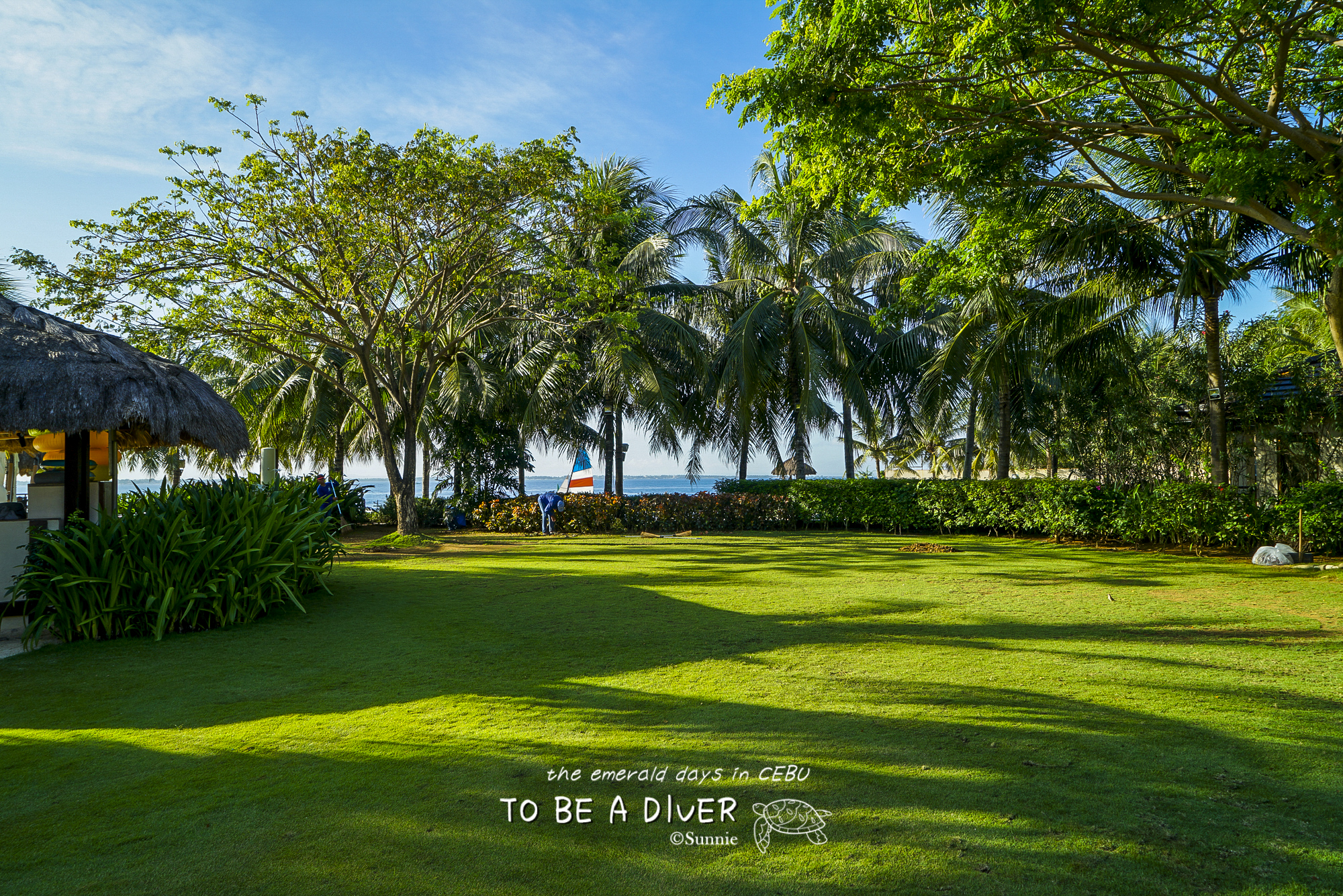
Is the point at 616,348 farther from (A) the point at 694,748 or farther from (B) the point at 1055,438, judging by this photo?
(A) the point at 694,748

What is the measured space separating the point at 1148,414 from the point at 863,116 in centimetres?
1404

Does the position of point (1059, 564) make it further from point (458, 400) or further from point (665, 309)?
point (458, 400)

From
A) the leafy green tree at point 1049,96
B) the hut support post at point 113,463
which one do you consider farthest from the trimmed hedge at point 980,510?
the hut support post at point 113,463

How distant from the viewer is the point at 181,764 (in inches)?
159

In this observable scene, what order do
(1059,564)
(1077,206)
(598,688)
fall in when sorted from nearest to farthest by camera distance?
(598,688) < (1059,564) < (1077,206)

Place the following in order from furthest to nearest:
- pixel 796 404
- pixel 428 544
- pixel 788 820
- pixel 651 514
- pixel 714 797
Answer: pixel 796 404
pixel 651 514
pixel 428 544
pixel 714 797
pixel 788 820

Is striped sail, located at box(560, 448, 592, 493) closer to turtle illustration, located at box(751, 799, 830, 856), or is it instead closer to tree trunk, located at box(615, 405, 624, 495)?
tree trunk, located at box(615, 405, 624, 495)

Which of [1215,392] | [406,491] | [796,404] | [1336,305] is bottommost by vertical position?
[406,491]

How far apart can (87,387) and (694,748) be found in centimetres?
739

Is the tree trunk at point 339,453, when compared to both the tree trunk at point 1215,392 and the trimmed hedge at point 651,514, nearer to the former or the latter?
the trimmed hedge at point 651,514

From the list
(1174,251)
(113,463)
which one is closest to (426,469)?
(113,463)

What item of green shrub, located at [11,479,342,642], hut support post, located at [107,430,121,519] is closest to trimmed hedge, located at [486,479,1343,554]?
hut support post, located at [107,430,121,519]

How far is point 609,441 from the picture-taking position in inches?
965

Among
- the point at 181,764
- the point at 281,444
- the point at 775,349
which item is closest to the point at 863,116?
the point at 181,764
